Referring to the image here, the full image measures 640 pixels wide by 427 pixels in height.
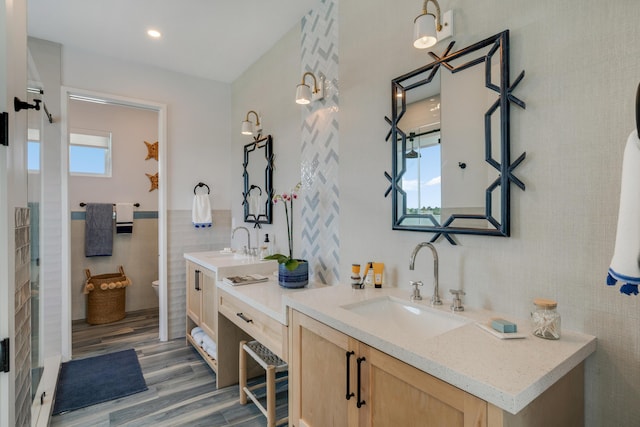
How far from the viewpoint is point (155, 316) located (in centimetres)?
408

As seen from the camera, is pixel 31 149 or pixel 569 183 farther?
pixel 31 149

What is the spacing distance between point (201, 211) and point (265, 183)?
93 cm

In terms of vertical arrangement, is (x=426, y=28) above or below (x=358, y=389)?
above

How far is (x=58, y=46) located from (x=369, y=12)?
2712 millimetres

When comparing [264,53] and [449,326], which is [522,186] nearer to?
[449,326]

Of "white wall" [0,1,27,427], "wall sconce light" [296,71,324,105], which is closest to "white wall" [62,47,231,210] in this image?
"wall sconce light" [296,71,324,105]

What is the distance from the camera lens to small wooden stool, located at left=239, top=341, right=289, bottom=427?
1.86 meters

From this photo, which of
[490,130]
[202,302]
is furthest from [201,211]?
[490,130]

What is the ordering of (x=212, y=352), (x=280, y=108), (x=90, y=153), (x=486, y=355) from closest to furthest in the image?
(x=486, y=355) < (x=212, y=352) < (x=280, y=108) < (x=90, y=153)

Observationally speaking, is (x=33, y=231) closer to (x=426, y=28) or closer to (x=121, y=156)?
(x=426, y=28)

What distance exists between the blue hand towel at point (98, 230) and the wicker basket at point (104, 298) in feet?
0.90

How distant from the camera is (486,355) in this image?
953 millimetres

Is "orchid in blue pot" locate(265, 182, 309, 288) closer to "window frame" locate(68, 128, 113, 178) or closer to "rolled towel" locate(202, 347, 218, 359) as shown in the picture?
"rolled towel" locate(202, 347, 218, 359)

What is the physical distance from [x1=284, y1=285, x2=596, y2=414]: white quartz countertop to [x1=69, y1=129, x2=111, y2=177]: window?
3.89 m
